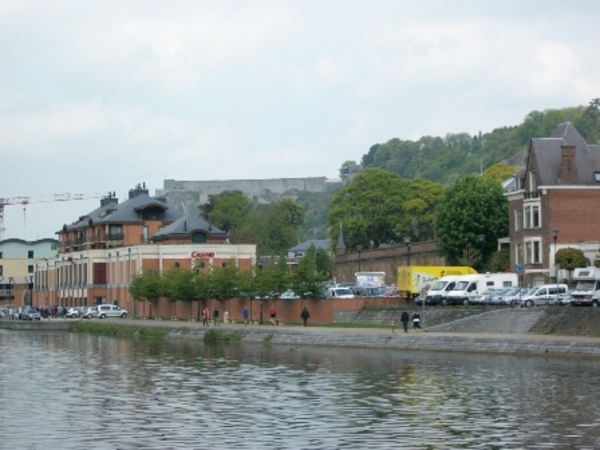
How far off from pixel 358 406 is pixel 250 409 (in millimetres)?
3255

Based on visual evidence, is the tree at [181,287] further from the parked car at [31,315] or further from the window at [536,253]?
the parked car at [31,315]

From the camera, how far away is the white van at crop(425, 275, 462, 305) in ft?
299

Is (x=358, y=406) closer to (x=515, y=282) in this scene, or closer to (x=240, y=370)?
(x=240, y=370)

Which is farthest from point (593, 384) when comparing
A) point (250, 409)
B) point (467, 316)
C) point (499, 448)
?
point (467, 316)

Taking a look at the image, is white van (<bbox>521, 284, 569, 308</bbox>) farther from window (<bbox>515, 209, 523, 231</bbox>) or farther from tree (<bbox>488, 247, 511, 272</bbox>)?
tree (<bbox>488, 247, 511, 272</bbox>)

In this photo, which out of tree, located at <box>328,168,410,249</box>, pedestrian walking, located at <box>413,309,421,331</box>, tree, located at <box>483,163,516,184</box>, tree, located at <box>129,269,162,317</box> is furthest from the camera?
tree, located at <box>483,163,516,184</box>

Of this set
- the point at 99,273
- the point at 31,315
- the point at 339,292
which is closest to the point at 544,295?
the point at 339,292

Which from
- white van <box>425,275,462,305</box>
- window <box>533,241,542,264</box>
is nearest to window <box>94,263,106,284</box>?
window <box>533,241,542,264</box>

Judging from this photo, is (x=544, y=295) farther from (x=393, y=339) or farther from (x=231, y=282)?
(x=231, y=282)

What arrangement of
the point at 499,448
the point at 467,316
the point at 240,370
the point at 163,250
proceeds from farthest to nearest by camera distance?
the point at 163,250, the point at 467,316, the point at 240,370, the point at 499,448

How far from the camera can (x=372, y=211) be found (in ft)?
527

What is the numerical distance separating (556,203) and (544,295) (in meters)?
17.5

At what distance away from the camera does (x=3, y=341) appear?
97625 mm

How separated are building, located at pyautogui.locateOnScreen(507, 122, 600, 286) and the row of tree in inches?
631
